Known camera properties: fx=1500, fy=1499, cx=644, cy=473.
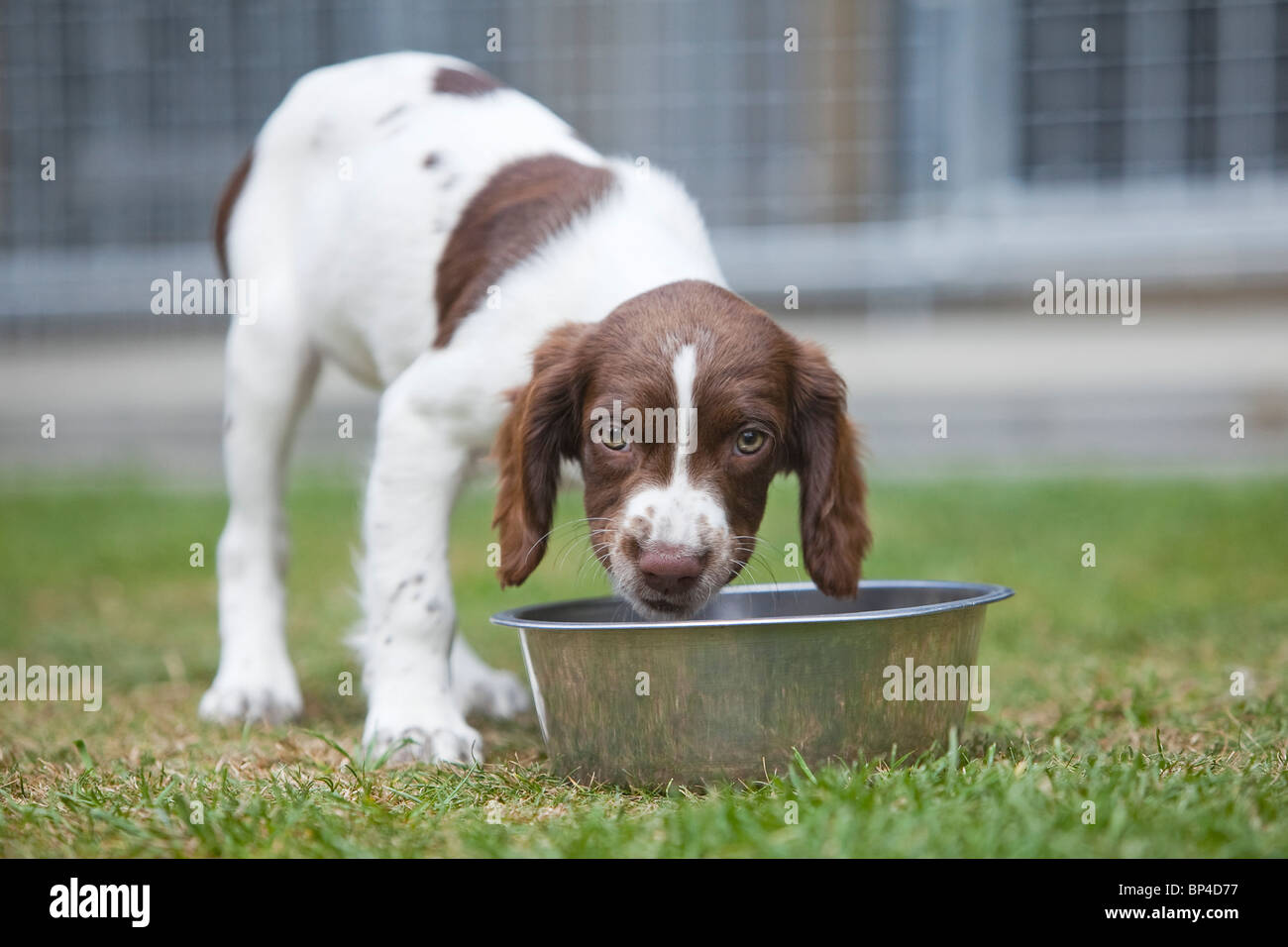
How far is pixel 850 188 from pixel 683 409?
7.38m

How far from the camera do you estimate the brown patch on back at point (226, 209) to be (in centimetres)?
439

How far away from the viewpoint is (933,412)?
9.52 m

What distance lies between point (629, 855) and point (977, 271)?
787 cm

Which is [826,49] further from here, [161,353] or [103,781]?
[103,781]

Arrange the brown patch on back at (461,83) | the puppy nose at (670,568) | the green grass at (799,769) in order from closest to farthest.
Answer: the green grass at (799,769) < the puppy nose at (670,568) < the brown patch on back at (461,83)

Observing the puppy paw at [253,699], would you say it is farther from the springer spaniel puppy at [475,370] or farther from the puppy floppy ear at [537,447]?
the puppy floppy ear at [537,447]

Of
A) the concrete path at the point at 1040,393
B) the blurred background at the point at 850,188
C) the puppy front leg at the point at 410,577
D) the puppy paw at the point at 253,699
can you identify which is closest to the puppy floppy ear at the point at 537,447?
the puppy front leg at the point at 410,577

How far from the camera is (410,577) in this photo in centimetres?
336

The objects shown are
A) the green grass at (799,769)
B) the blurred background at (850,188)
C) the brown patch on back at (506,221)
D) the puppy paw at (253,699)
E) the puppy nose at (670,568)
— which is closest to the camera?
the green grass at (799,769)

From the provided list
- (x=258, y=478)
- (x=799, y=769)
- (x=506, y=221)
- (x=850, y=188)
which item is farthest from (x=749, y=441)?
(x=850, y=188)

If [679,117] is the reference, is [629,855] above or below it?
below

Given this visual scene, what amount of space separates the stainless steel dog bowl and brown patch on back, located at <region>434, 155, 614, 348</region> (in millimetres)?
1050

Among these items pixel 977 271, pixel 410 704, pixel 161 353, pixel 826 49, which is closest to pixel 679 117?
pixel 826 49

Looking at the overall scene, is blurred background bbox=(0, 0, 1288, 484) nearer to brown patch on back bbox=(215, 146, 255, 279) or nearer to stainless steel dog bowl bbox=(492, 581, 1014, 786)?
brown patch on back bbox=(215, 146, 255, 279)
